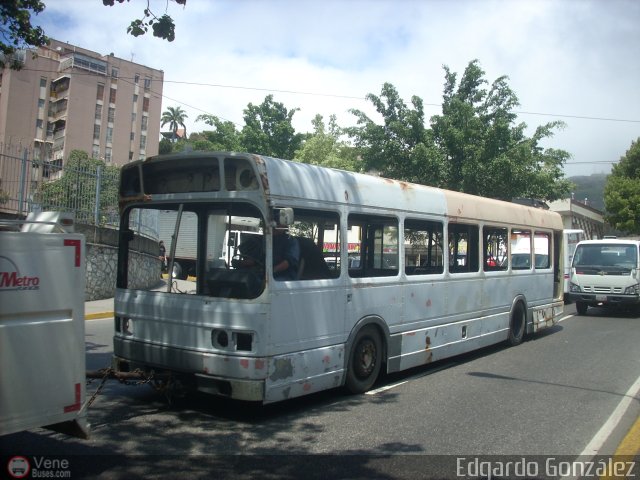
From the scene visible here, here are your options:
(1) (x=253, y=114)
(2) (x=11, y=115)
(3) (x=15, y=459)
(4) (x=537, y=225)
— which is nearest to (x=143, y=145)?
(2) (x=11, y=115)

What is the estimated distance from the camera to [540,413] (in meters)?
6.09

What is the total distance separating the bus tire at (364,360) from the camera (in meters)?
6.42

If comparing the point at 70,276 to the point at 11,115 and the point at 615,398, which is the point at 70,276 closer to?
the point at 615,398

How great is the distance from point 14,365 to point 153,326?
2311 millimetres

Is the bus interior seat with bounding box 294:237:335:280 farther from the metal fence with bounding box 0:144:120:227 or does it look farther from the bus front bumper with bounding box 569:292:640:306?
the bus front bumper with bounding box 569:292:640:306

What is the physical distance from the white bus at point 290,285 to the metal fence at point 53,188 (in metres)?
6.44

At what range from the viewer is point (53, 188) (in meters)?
13.7

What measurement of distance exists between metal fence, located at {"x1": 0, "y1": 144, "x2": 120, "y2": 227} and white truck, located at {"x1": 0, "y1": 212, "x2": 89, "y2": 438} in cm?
805

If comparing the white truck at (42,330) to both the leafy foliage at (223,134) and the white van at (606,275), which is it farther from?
the leafy foliage at (223,134)

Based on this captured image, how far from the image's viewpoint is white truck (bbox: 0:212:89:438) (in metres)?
3.45

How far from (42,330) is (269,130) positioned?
24.4 metres

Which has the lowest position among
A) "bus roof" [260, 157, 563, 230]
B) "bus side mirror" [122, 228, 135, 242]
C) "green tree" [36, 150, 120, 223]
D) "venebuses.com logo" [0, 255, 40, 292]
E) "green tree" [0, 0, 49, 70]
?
"venebuses.com logo" [0, 255, 40, 292]

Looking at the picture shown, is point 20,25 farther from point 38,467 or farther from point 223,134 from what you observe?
point 223,134

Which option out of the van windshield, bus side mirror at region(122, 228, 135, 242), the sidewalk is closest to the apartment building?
the sidewalk
